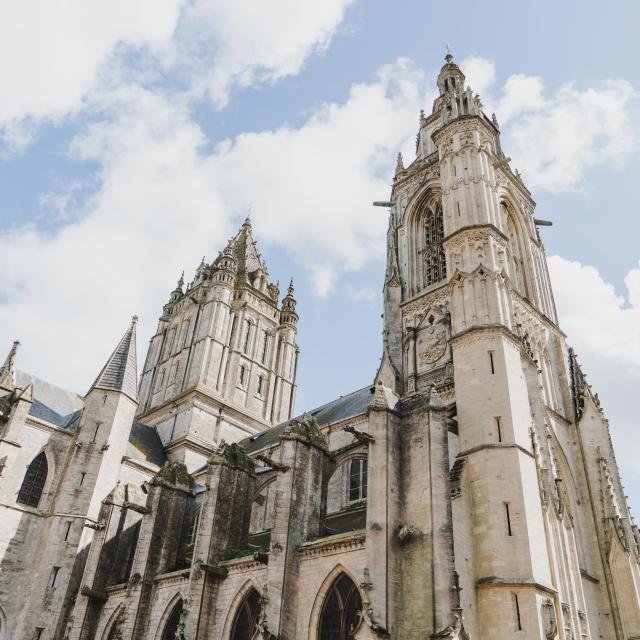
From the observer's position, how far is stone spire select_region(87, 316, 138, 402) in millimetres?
27172

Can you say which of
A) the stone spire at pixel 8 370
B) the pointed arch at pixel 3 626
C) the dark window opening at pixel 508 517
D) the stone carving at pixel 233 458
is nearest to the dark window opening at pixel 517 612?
the dark window opening at pixel 508 517

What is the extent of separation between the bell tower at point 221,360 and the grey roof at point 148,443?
496 millimetres

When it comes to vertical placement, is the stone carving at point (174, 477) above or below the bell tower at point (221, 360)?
below

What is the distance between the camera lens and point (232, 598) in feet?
55.7

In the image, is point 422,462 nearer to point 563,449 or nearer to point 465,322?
point 465,322

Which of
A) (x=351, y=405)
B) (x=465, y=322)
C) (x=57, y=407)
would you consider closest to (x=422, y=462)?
(x=465, y=322)

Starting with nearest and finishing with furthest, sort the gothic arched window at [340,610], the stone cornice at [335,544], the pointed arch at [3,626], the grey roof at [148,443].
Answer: the gothic arched window at [340,610]
the stone cornice at [335,544]
the pointed arch at [3,626]
the grey roof at [148,443]

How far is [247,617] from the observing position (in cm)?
1658

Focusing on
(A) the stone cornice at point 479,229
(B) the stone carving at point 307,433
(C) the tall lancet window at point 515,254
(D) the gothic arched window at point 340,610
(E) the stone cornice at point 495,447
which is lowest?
(D) the gothic arched window at point 340,610

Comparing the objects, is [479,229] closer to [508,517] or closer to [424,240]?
[424,240]

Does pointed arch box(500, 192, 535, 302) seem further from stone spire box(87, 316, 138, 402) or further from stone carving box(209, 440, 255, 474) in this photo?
stone spire box(87, 316, 138, 402)

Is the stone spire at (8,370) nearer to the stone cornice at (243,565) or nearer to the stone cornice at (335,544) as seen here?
the stone cornice at (243,565)

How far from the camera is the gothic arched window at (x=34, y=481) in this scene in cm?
2378

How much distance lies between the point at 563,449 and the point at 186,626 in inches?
532
